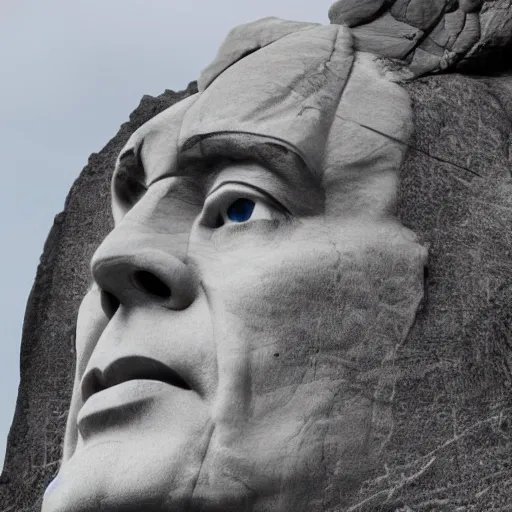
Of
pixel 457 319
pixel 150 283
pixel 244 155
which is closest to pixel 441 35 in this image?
pixel 244 155

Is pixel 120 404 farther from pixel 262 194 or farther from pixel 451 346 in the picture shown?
pixel 451 346

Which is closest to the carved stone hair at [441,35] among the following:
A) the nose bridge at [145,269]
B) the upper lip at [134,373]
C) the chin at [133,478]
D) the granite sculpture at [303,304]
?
the granite sculpture at [303,304]

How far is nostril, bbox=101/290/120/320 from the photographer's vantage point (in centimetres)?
393

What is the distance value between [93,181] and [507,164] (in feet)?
5.27

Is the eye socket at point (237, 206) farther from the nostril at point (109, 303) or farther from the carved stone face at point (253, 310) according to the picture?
the nostril at point (109, 303)

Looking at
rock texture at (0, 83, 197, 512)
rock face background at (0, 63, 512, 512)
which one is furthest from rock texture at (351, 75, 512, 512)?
rock texture at (0, 83, 197, 512)

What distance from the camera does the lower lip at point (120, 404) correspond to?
11.8 ft

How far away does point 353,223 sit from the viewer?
3.85m

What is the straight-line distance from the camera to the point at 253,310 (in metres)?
3.67

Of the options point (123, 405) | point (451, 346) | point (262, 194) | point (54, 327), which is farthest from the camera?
point (54, 327)

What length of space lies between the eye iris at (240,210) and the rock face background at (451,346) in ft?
1.38

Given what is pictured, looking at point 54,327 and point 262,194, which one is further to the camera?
point 54,327

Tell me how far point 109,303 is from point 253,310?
48 cm

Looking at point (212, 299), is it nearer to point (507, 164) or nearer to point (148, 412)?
point (148, 412)
